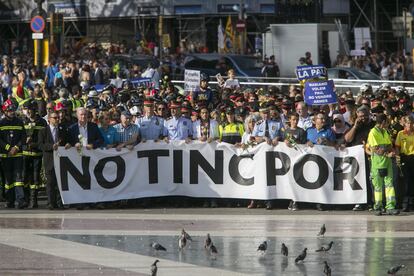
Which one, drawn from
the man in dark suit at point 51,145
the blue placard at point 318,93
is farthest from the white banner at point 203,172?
the blue placard at point 318,93

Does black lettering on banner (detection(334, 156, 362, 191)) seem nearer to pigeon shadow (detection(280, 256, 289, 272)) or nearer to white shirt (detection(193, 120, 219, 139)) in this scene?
white shirt (detection(193, 120, 219, 139))

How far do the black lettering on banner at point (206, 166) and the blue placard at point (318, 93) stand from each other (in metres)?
2.26

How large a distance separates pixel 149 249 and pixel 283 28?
2844cm

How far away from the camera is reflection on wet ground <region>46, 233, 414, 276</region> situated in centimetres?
1356

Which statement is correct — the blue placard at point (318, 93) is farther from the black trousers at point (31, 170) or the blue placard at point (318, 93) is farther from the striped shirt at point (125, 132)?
the black trousers at point (31, 170)

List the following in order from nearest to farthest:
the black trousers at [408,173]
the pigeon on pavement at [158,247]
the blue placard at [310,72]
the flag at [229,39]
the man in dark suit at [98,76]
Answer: the pigeon on pavement at [158,247] < the black trousers at [408,173] < the blue placard at [310,72] < the man in dark suit at [98,76] < the flag at [229,39]

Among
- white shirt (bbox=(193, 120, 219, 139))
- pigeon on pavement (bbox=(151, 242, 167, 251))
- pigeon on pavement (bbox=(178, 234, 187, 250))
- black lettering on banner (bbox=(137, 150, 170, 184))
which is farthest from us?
white shirt (bbox=(193, 120, 219, 139))

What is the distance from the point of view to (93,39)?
5959cm

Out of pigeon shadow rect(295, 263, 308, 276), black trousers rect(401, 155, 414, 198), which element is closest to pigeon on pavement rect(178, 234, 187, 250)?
pigeon shadow rect(295, 263, 308, 276)

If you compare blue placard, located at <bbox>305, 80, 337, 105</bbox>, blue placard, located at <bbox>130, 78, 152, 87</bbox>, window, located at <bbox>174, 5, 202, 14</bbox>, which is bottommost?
blue placard, located at <bbox>305, 80, 337, 105</bbox>

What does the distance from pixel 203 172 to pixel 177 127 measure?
95 cm

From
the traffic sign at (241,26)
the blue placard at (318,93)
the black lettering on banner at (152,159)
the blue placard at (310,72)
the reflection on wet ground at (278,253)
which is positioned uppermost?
the traffic sign at (241,26)

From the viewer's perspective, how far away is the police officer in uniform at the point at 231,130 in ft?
64.4

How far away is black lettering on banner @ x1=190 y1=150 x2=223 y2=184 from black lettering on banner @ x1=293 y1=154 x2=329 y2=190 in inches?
48.4
